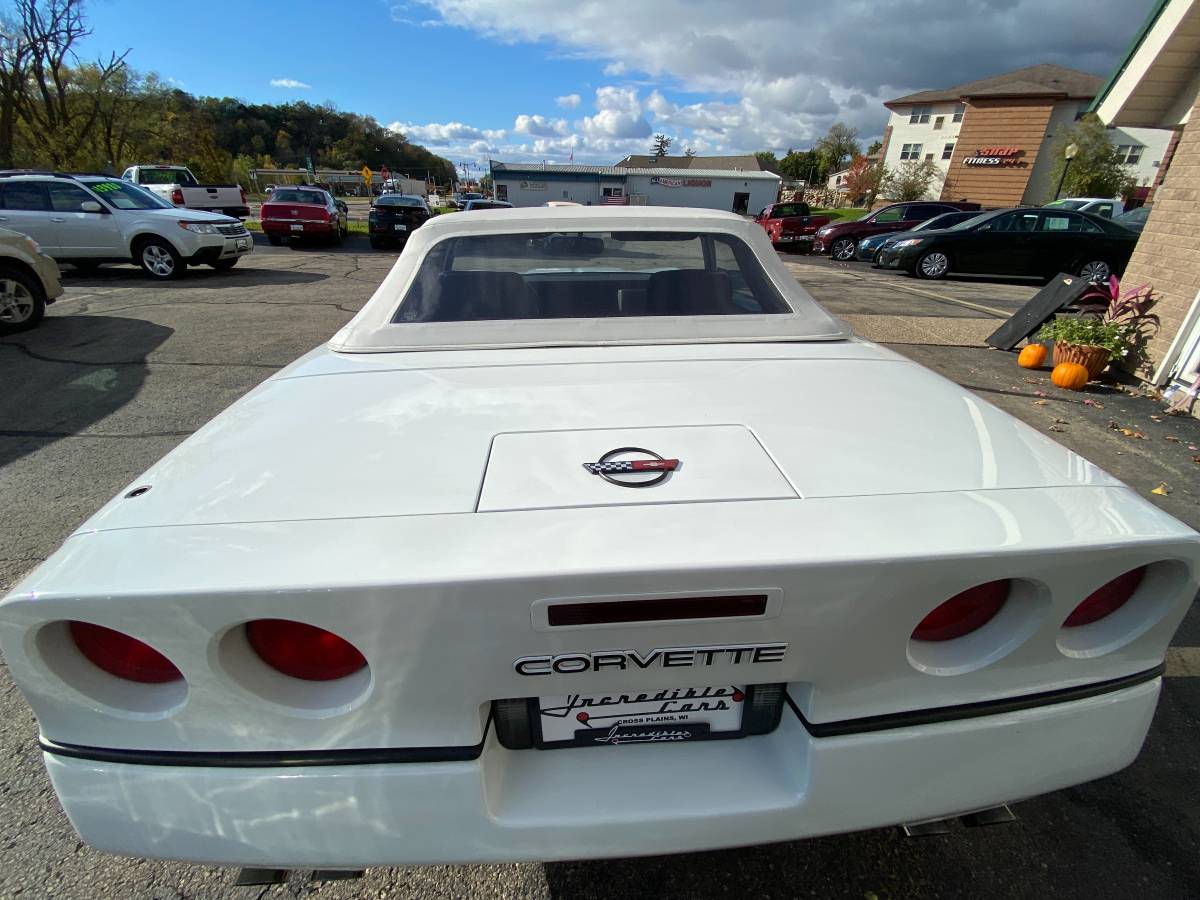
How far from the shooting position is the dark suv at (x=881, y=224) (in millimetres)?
18828

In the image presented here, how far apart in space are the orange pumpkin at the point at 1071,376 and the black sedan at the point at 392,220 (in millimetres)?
17595

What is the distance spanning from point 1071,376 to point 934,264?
29.5 ft

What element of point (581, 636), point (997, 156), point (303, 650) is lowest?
point (303, 650)

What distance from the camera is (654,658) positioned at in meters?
1.11

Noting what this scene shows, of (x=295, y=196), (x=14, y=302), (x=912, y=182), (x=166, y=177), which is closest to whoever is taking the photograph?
(x=14, y=302)

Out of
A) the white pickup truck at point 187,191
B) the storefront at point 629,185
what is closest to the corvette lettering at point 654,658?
the white pickup truck at point 187,191

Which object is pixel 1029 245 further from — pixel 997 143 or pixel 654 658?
pixel 997 143

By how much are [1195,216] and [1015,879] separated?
7232 millimetres

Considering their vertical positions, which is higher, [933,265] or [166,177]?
[166,177]

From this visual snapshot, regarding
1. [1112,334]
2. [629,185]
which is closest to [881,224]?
[1112,334]

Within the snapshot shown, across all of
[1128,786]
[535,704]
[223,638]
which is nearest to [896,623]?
[535,704]

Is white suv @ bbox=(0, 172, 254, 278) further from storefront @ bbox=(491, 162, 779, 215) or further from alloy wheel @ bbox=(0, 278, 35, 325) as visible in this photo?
storefront @ bbox=(491, 162, 779, 215)

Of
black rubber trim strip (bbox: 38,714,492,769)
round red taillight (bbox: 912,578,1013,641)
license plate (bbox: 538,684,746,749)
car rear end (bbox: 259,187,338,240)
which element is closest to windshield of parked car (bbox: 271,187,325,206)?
car rear end (bbox: 259,187,338,240)

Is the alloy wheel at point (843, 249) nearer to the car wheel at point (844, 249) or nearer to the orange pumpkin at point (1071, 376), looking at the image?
the car wheel at point (844, 249)
